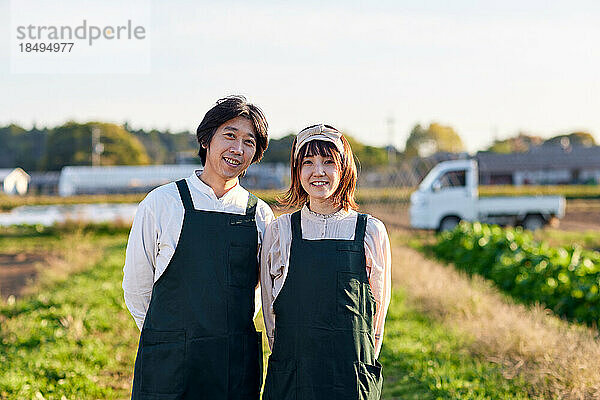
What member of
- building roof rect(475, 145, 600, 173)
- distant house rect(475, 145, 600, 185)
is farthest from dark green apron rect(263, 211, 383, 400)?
distant house rect(475, 145, 600, 185)

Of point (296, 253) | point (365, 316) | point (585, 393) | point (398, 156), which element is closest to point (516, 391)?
point (585, 393)

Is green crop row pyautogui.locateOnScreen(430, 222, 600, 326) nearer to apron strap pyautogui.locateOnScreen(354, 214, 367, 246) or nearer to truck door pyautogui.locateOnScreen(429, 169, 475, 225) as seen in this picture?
apron strap pyautogui.locateOnScreen(354, 214, 367, 246)

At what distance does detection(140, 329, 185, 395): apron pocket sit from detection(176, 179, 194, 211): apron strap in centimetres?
52

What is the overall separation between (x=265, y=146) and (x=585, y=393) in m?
2.72

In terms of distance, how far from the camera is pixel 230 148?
261 centimetres

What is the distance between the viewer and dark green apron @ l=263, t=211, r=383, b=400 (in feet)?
8.04

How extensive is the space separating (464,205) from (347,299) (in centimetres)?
1357

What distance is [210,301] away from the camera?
248 cm

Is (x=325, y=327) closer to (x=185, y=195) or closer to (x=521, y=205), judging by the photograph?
(x=185, y=195)

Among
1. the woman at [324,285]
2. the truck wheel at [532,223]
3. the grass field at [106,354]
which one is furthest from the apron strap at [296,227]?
the truck wheel at [532,223]

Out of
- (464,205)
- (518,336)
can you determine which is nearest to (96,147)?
(464,205)

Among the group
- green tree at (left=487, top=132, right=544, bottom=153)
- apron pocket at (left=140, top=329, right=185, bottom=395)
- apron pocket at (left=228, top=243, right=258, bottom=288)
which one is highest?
green tree at (left=487, top=132, right=544, bottom=153)

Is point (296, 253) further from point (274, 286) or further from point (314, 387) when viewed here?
point (314, 387)

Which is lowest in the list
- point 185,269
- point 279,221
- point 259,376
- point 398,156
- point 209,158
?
point 259,376
